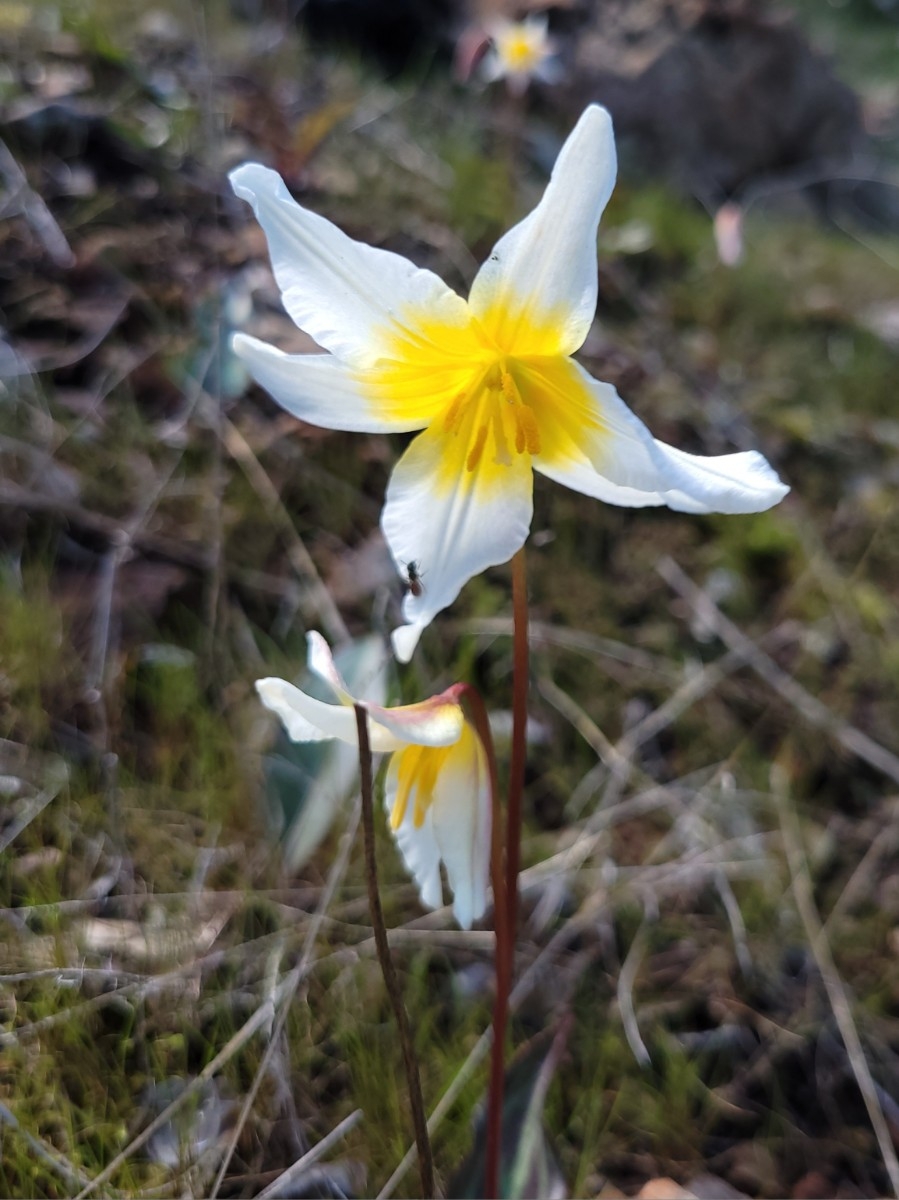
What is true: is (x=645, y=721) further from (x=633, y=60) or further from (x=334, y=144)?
(x=633, y=60)

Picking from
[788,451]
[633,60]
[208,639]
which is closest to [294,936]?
[208,639]

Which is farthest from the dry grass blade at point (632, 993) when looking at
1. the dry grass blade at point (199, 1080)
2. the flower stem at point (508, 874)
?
the dry grass blade at point (199, 1080)

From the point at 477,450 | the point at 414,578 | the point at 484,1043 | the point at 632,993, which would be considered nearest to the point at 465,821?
the point at 414,578

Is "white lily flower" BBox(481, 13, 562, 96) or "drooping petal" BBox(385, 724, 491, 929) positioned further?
"white lily flower" BBox(481, 13, 562, 96)

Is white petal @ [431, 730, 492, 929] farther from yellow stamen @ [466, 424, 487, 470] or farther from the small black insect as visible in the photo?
yellow stamen @ [466, 424, 487, 470]

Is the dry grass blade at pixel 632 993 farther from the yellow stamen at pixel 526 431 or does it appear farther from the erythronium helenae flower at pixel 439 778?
the yellow stamen at pixel 526 431

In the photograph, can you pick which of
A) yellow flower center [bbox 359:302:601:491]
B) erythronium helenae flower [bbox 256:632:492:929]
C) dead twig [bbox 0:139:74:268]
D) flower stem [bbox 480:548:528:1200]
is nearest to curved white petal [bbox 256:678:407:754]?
erythronium helenae flower [bbox 256:632:492:929]

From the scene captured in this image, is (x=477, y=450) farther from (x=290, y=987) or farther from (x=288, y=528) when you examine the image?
(x=288, y=528)
